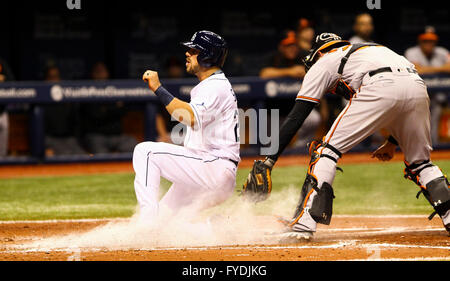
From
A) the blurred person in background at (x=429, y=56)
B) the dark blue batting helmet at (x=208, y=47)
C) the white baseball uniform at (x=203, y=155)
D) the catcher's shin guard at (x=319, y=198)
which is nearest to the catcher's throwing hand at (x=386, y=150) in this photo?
the catcher's shin guard at (x=319, y=198)

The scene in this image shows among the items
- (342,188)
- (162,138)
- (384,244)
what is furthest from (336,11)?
(384,244)

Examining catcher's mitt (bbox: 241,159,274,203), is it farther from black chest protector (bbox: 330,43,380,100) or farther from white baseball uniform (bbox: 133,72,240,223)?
black chest protector (bbox: 330,43,380,100)

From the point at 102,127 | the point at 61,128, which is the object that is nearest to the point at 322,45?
the point at 102,127

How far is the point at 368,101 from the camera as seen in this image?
5.03 m

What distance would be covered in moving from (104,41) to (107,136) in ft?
9.85

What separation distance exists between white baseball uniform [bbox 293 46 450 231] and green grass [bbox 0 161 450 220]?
1922 millimetres

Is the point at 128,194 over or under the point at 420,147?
under

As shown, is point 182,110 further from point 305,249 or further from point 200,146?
point 305,249

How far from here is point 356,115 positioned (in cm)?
505

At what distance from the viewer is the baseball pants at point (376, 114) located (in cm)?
499

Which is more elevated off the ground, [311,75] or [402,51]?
[311,75]

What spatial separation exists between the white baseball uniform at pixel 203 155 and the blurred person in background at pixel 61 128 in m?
5.58

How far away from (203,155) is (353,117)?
3.29 ft
